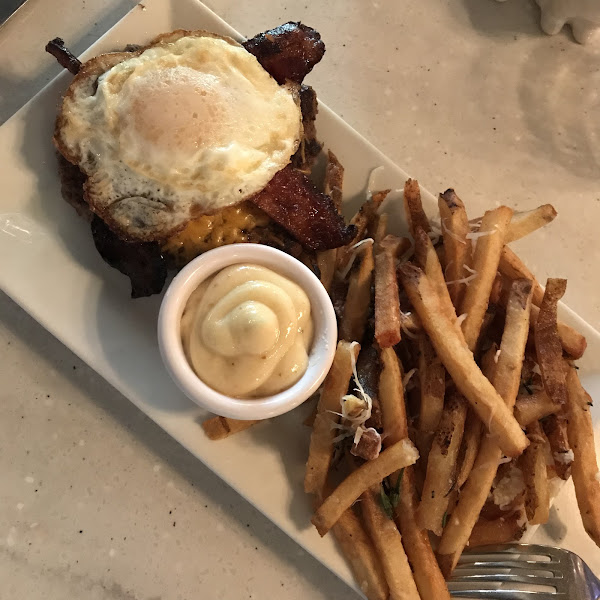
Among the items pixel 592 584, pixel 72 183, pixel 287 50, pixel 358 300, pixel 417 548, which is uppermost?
pixel 72 183

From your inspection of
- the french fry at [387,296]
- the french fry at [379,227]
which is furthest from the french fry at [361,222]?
the french fry at [387,296]

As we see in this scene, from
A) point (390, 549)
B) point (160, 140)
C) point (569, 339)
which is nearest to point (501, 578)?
point (390, 549)

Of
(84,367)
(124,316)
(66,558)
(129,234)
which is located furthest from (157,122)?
(66,558)

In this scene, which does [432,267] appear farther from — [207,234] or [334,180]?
[207,234]

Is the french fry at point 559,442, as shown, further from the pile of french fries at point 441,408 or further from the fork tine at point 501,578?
the fork tine at point 501,578

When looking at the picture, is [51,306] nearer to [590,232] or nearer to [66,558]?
[66,558]

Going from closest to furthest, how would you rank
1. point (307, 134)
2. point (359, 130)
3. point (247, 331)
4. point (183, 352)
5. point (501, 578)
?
1. point (247, 331)
2. point (183, 352)
3. point (501, 578)
4. point (307, 134)
5. point (359, 130)

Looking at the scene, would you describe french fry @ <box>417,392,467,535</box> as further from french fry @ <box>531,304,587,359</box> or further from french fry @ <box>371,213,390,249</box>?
french fry @ <box>371,213,390,249</box>
